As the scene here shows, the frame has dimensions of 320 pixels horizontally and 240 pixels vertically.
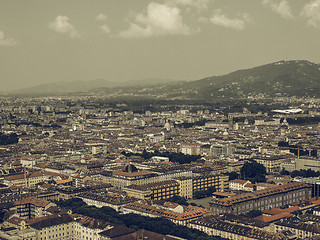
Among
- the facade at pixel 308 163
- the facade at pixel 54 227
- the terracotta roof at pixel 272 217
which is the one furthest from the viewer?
the facade at pixel 308 163

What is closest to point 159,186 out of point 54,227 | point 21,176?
point 54,227

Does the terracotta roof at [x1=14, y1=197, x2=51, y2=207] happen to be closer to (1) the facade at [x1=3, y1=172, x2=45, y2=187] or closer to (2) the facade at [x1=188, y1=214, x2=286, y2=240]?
(2) the facade at [x1=188, y1=214, x2=286, y2=240]

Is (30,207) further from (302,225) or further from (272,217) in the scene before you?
(302,225)

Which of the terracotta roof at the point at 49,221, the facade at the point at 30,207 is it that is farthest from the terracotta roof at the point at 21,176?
the terracotta roof at the point at 49,221

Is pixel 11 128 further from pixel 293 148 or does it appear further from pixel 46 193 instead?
pixel 46 193

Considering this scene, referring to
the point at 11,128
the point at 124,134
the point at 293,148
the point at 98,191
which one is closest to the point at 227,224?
the point at 98,191

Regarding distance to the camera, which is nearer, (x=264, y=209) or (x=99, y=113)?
(x=264, y=209)

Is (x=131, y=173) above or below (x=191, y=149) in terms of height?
above

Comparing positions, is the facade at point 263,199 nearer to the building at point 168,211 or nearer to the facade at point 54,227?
the building at point 168,211
